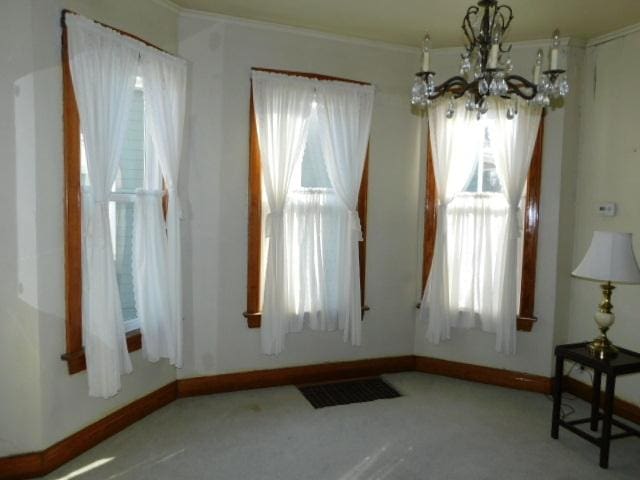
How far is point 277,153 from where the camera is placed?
12.2 feet

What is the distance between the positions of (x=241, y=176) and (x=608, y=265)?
2.50 m

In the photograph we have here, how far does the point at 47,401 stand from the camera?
2.68m

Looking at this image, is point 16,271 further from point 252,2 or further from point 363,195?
point 363,195

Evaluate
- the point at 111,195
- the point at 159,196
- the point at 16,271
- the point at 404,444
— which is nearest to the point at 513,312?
the point at 404,444

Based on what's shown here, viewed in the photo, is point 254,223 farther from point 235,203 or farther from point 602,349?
point 602,349

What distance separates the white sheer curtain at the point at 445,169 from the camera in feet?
13.3

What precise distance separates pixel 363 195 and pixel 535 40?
1764mm

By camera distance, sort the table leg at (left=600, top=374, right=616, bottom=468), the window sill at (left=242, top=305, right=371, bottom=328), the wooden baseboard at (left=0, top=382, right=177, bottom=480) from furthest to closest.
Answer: the window sill at (left=242, top=305, right=371, bottom=328) → the table leg at (left=600, top=374, right=616, bottom=468) → the wooden baseboard at (left=0, top=382, right=177, bottom=480)

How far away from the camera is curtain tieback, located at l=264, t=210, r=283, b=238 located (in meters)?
→ 3.73

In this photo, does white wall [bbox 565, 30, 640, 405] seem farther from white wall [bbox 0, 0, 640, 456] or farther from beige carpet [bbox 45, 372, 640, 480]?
beige carpet [bbox 45, 372, 640, 480]

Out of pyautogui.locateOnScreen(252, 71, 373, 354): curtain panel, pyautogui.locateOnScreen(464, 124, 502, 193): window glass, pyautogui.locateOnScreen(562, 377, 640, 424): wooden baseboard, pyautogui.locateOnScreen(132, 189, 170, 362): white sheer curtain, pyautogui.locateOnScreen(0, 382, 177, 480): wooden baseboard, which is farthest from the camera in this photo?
pyautogui.locateOnScreen(464, 124, 502, 193): window glass

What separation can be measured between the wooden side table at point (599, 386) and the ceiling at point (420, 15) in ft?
7.15

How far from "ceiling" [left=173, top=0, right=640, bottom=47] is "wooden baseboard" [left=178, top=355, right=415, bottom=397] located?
2.66 m

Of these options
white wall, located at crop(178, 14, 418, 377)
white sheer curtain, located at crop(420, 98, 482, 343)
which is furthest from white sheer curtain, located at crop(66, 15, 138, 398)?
white sheer curtain, located at crop(420, 98, 482, 343)
